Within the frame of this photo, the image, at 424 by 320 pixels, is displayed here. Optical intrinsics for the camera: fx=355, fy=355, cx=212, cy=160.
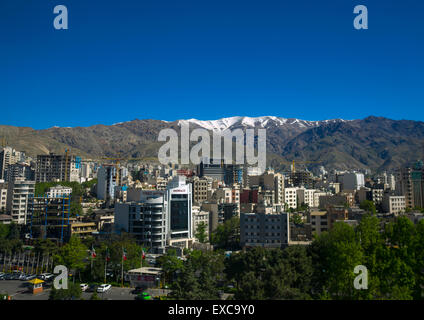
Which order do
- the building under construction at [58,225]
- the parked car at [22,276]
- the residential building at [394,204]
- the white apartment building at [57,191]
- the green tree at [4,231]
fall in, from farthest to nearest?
the white apartment building at [57,191] → the residential building at [394,204] → the building under construction at [58,225] → the green tree at [4,231] → the parked car at [22,276]

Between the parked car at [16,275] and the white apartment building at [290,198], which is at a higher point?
the white apartment building at [290,198]

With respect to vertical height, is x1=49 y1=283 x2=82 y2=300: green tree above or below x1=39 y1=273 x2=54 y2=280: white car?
above

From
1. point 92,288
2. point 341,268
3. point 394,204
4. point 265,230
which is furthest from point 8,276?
point 394,204

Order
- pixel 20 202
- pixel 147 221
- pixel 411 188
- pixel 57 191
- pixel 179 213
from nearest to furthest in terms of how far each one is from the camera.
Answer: pixel 147 221 < pixel 179 213 < pixel 20 202 < pixel 57 191 < pixel 411 188

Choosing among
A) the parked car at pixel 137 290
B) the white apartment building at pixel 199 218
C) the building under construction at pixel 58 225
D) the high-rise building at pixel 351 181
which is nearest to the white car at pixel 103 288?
the parked car at pixel 137 290

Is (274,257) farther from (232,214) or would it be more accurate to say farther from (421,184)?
(421,184)

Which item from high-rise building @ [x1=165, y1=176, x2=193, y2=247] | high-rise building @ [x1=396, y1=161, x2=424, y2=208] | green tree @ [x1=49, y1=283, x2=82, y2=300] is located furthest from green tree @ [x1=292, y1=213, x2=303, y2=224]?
green tree @ [x1=49, y1=283, x2=82, y2=300]

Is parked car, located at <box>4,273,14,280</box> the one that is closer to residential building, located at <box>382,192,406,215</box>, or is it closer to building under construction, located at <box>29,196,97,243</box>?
building under construction, located at <box>29,196,97,243</box>

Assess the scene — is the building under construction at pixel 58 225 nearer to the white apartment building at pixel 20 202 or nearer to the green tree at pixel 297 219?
the white apartment building at pixel 20 202

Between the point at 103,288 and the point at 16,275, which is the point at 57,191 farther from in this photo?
the point at 103,288

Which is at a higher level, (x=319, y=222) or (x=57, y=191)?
(x=57, y=191)

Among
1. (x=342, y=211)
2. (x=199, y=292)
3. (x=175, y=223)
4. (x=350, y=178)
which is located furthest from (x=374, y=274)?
(x=350, y=178)

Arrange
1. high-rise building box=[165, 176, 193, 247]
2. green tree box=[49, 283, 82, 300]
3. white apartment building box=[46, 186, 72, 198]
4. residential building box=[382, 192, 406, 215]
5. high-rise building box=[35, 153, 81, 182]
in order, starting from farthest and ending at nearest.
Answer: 1. high-rise building box=[35, 153, 81, 182]
2. white apartment building box=[46, 186, 72, 198]
3. residential building box=[382, 192, 406, 215]
4. high-rise building box=[165, 176, 193, 247]
5. green tree box=[49, 283, 82, 300]

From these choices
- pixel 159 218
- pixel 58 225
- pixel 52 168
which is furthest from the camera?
pixel 52 168
